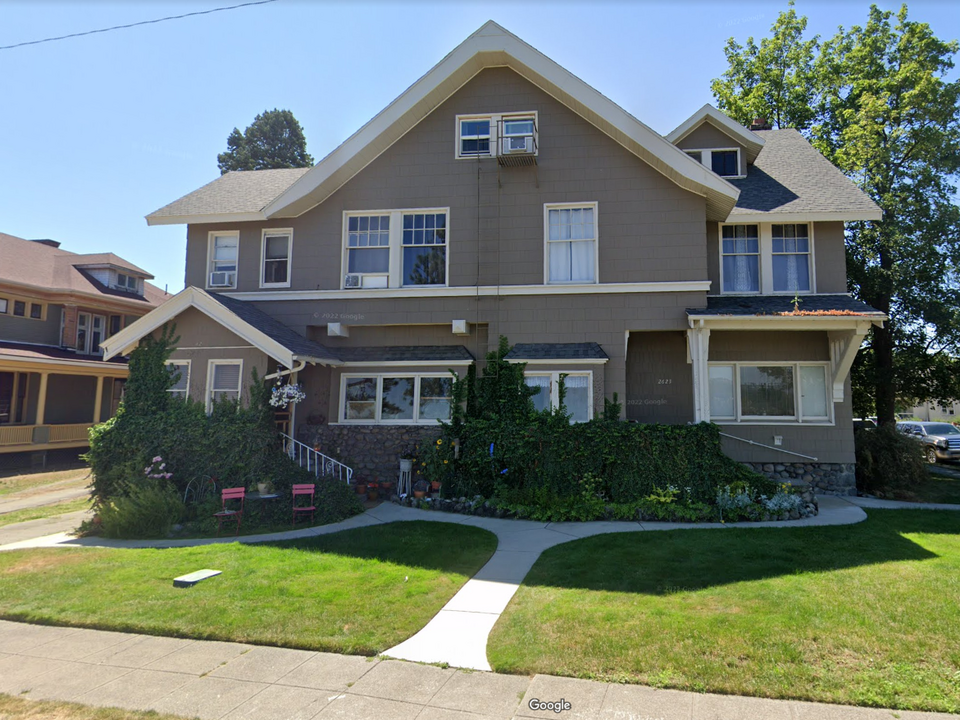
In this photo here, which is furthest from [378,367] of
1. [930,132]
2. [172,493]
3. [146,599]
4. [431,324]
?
[930,132]

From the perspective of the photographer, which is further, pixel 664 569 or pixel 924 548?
pixel 924 548

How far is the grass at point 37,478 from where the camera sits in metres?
16.5

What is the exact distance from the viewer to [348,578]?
7.53 m

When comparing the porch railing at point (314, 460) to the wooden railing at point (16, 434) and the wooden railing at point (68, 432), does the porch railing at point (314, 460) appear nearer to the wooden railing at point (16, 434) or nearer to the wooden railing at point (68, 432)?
the wooden railing at point (68, 432)

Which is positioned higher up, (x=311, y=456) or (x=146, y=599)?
(x=311, y=456)

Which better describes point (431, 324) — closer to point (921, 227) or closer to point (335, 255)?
point (335, 255)

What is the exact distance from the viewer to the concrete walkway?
443cm

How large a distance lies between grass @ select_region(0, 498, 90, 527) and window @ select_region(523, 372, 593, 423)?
9.75 m

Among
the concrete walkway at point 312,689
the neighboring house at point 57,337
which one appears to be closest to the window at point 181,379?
the concrete walkway at point 312,689

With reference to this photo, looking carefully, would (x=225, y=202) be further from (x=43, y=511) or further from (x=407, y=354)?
(x=43, y=511)

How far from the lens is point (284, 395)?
42.3ft

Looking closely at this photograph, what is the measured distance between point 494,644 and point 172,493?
8061mm

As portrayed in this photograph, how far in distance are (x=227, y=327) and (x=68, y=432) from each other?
45.9ft

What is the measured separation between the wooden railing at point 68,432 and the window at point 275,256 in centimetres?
1141
